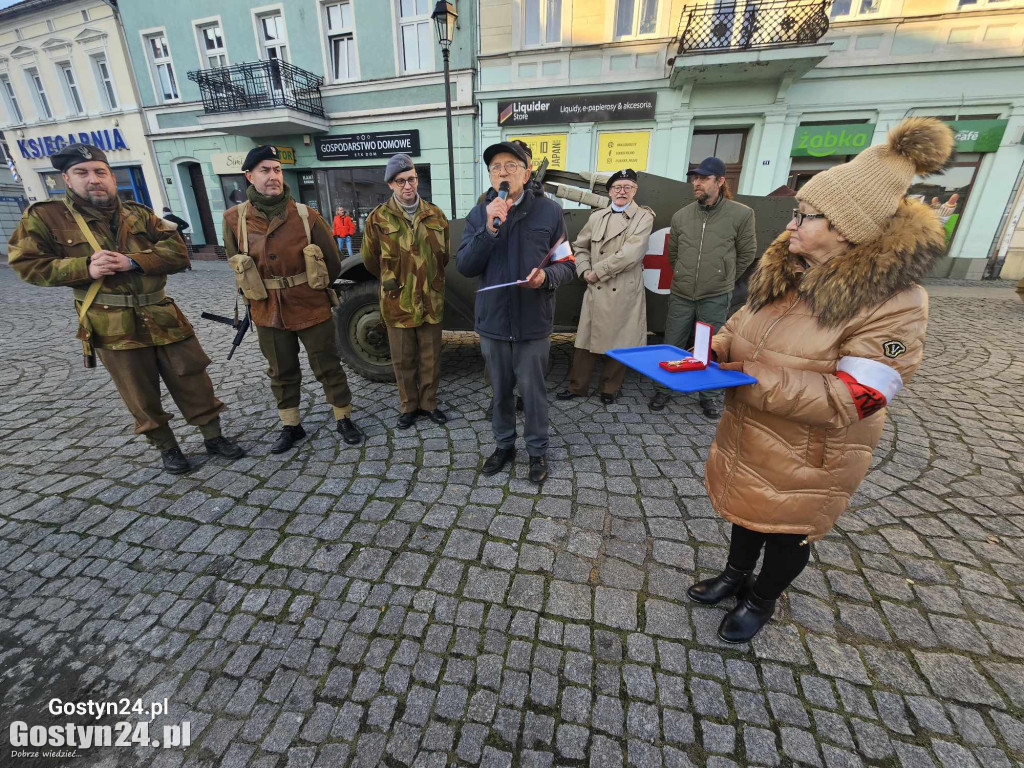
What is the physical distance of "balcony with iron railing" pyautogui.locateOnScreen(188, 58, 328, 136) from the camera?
1159cm

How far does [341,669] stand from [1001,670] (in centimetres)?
244

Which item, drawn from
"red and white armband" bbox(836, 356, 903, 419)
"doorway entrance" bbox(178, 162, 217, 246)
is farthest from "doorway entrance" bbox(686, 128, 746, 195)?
"doorway entrance" bbox(178, 162, 217, 246)

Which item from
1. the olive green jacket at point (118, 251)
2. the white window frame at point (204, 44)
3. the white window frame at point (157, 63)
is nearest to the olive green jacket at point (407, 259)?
the olive green jacket at point (118, 251)

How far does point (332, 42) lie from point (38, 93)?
13.8 m

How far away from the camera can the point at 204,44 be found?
12797mm

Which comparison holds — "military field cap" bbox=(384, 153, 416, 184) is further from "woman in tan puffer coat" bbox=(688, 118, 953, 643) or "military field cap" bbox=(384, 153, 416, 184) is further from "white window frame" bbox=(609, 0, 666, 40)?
"white window frame" bbox=(609, 0, 666, 40)

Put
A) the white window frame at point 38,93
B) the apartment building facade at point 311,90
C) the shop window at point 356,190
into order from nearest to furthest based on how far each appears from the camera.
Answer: the apartment building facade at point 311,90
the shop window at point 356,190
the white window frame at point 38,93

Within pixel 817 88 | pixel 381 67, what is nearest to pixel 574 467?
pixel 817 88

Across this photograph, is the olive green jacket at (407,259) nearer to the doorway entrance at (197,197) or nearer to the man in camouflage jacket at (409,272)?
the man in camouflage jacket at (409,272)

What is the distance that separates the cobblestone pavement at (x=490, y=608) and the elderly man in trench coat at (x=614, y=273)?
31.4 inches

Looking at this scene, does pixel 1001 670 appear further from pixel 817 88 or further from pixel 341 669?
pixel 817 88

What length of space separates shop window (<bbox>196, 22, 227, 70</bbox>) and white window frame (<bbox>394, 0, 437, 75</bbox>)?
567cm

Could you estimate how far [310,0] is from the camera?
1135cm

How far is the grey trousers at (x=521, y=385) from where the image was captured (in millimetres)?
2617
